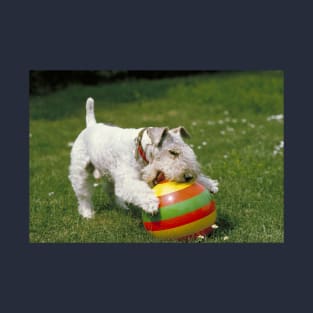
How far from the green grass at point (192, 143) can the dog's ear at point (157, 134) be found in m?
1.12

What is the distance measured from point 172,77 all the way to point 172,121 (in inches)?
320

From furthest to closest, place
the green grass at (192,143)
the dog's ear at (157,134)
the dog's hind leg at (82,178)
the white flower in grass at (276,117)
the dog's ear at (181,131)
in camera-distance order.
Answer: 1. the white flower in grass at (276,117)
2. the dog's hind leg at (82,178)
3. the green grass at (192,143)
4. the dog's ear at (181,131)
5. the dog's ear at (157,134)

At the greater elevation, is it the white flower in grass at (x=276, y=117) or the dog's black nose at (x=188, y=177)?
the white flower in grass at (x=276, y=117)

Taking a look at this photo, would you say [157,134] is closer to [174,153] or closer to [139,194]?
[174,153]

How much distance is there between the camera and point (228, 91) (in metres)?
15.6

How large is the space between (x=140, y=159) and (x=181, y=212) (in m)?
A: 0.85

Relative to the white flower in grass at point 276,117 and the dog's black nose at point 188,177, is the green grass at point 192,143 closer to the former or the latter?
the white flower in grass at point 276,117

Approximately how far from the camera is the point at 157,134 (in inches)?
216

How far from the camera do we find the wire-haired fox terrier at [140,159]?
5414 mm

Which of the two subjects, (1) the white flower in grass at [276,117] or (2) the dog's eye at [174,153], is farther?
(1) the white flower in grass at [276,117]

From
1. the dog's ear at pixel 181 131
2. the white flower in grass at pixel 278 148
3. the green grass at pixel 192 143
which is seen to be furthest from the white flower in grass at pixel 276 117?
the dog's ear at pixel 181 131

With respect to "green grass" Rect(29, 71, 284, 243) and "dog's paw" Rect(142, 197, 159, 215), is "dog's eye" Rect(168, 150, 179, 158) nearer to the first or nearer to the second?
"dog's paw" Rect(142, 197, 159, 215)

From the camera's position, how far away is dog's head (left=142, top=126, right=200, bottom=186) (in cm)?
539

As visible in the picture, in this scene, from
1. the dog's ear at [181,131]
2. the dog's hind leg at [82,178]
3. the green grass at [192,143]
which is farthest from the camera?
the dog's hind leg at [82,178]
